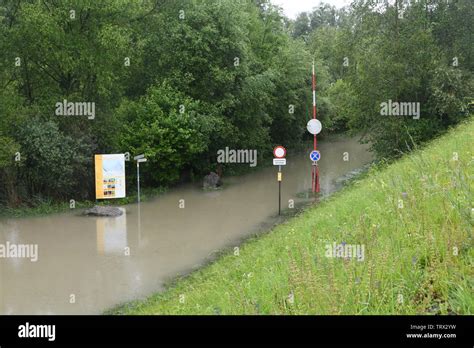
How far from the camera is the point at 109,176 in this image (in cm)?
2050

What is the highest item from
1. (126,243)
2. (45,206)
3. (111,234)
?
(45,206)

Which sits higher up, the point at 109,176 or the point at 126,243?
the point at 109,176

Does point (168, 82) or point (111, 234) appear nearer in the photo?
point (111, 234)

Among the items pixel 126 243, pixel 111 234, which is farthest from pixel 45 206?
pixel 126 243

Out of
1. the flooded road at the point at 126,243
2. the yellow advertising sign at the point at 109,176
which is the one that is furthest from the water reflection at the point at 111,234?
the yellow advertising sign at the point at 109,176

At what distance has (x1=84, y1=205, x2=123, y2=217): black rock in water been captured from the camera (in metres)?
18.8

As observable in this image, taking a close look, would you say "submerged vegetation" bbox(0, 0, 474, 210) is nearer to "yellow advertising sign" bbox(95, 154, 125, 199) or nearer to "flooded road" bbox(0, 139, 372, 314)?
"yellow advertising sign" bbox(95, 154, 125, 199)

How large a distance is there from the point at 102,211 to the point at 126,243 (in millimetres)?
3922

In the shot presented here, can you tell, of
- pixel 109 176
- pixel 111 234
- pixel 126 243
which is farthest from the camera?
pixel 109 176

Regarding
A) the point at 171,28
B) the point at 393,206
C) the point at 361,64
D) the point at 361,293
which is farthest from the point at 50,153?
the point at 361,293

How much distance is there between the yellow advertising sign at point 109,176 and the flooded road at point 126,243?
36.3 inches

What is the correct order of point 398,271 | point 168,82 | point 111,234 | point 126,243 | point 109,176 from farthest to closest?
point 168,82 → point 109,176 → point 111,234 → point 126,243 → point 398,271

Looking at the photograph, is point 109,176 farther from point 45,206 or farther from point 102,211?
point 45,206
